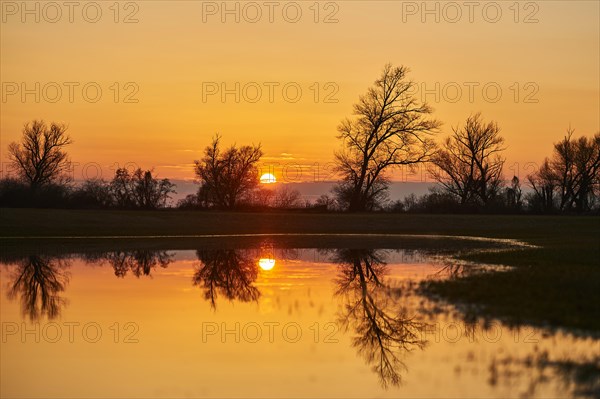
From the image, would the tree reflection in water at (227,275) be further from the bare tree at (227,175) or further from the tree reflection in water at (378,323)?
the bare tree at (227,175)

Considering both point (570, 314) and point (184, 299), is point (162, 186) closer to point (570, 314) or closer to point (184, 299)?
point (184, 299)

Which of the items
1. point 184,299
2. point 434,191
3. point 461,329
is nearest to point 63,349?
point 184,299

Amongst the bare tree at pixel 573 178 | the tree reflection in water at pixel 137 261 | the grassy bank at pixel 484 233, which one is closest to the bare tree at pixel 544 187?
the bare tree at pixel 573 178

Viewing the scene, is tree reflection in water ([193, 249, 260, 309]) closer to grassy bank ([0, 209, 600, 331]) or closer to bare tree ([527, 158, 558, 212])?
grassy bank ([0, 209, 600, 331])

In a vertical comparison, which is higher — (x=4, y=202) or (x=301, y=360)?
(x=4, y=202)

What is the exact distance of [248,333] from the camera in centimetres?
1652

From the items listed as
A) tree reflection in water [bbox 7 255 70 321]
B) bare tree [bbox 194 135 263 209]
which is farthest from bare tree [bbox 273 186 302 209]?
tree reflection in water [bbox 7 255 70 321]

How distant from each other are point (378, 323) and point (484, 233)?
3786 centimetres

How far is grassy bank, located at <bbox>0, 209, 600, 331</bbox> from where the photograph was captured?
18406 mm

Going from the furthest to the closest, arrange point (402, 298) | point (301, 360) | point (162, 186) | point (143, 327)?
point (162, 186)
point (402, 298)
point (143, 327)
point (301, 360)

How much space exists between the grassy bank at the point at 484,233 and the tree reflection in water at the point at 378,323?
191 centimetres

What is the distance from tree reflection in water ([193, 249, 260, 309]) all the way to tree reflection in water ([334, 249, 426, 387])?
10.5 ft

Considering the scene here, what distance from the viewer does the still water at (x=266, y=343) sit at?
12094mm

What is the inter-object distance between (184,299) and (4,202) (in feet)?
222
